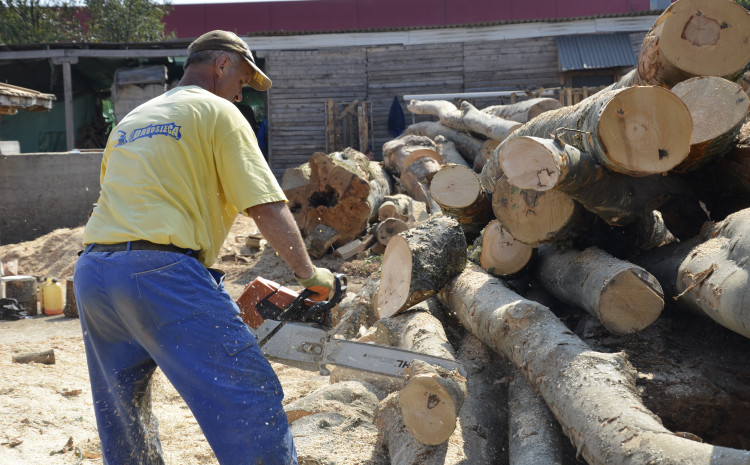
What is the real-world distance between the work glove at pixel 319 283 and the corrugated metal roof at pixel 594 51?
47.5 ft

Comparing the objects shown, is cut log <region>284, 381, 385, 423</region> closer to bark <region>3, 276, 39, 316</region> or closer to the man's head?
the man's head

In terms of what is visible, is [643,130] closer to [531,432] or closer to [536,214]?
[536,214]

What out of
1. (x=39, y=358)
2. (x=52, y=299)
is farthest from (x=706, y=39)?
(x=52, y=299)

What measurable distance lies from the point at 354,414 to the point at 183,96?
1.78m

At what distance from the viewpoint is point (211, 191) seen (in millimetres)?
2574

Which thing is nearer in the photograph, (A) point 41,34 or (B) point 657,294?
(B) point 657,294

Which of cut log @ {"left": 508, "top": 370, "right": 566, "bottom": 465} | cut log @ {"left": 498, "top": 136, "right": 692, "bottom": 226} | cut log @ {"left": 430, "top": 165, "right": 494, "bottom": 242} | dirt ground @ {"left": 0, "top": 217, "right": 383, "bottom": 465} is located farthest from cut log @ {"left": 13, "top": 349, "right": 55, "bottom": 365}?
cut log @ {"left": 498, "top": 136, "right": 692, "bottom": 226}

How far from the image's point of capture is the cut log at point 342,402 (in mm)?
3457

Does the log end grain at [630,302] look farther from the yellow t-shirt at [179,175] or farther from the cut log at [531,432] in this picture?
the yellow t-shirt at [179,175]

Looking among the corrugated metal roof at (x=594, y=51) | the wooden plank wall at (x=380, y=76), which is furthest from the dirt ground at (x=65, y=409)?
the corrugated metal roof at (x=594, y=51)

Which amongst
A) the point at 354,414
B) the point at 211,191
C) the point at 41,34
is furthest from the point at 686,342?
the point at 41,34

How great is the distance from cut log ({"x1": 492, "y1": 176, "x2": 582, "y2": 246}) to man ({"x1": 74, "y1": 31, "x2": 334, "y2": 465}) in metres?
1.66

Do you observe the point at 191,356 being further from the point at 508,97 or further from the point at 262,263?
the point at 508,97

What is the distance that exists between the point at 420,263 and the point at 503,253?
2.03 feet
